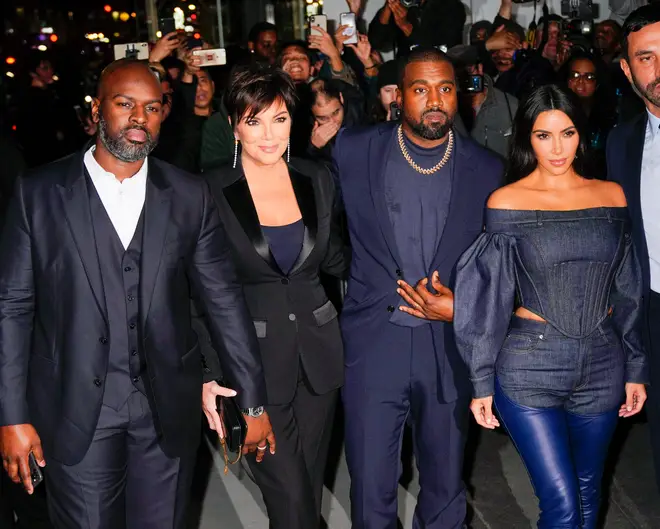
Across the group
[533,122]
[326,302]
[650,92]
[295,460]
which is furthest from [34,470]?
[650,92]

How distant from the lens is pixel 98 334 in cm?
327

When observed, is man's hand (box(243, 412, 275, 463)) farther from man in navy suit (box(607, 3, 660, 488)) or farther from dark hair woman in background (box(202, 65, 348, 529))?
man in navy suit (box(607, 3, 660, 488))

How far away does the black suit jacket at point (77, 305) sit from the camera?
10.6ft

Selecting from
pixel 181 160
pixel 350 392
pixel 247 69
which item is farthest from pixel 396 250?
pixel 181 160

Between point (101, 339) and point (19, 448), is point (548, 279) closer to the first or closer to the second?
point (101, 339)

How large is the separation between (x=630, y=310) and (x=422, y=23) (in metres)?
4.94

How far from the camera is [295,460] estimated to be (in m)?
3.89

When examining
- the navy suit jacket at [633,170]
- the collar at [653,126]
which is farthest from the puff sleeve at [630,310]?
the collar at [653,126]

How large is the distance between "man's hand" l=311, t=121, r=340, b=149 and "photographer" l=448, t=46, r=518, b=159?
1.45 metres

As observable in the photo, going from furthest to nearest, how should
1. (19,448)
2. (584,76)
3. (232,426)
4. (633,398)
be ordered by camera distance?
(584,76) → (633,398) → (232,426) → (19,448)

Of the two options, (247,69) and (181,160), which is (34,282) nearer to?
(247,69)

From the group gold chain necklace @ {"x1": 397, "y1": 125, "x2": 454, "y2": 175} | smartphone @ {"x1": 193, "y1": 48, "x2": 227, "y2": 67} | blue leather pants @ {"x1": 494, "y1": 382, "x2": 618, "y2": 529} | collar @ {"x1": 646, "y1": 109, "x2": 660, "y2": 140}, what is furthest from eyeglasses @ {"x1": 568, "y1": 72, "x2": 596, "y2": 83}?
blue leather pants @ {"x1": 494, "y1": 382, "x2": 618, "y2": 529}

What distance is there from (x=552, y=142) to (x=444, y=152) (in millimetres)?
538

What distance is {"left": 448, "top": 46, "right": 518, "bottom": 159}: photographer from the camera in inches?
273
